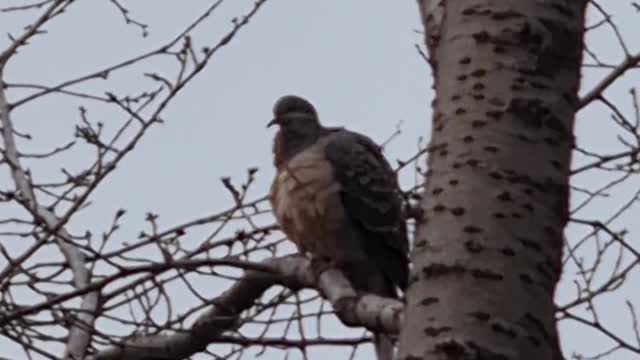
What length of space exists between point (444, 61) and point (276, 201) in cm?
256

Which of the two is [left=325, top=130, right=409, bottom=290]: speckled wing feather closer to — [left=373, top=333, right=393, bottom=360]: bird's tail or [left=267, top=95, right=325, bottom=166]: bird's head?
[left=267, top=95, right=325, bottom=166]: bird's head

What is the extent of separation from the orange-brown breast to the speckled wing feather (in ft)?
0.15

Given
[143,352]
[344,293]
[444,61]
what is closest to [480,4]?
[444,61]

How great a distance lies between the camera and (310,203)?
466cm

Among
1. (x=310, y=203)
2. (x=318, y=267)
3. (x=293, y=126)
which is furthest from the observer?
(x=293, y=126)

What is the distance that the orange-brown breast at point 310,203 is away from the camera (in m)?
4.55

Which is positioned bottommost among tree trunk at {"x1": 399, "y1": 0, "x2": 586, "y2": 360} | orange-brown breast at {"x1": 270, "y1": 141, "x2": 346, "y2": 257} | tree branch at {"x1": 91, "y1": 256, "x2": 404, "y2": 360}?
tree trunk at {"x1": 399, "y1": 0, "x2": 586, "y2": 360}

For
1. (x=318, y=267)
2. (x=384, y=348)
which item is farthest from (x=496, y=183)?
(x=384, y=348)

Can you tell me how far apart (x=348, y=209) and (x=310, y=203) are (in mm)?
221

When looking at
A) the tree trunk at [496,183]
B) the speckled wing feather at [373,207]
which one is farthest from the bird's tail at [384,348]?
the tree trunk at [496,183]

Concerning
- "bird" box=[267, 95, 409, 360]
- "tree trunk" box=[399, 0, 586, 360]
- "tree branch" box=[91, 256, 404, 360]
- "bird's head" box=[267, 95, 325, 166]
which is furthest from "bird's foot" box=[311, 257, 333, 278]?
"bird's head" box=[267, 95, 325, 166]

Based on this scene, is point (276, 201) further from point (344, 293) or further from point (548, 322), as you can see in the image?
point (548, 322)

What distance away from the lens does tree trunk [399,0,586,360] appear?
177cm

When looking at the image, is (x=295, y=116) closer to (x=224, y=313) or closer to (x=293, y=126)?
(x=293, y=126)
